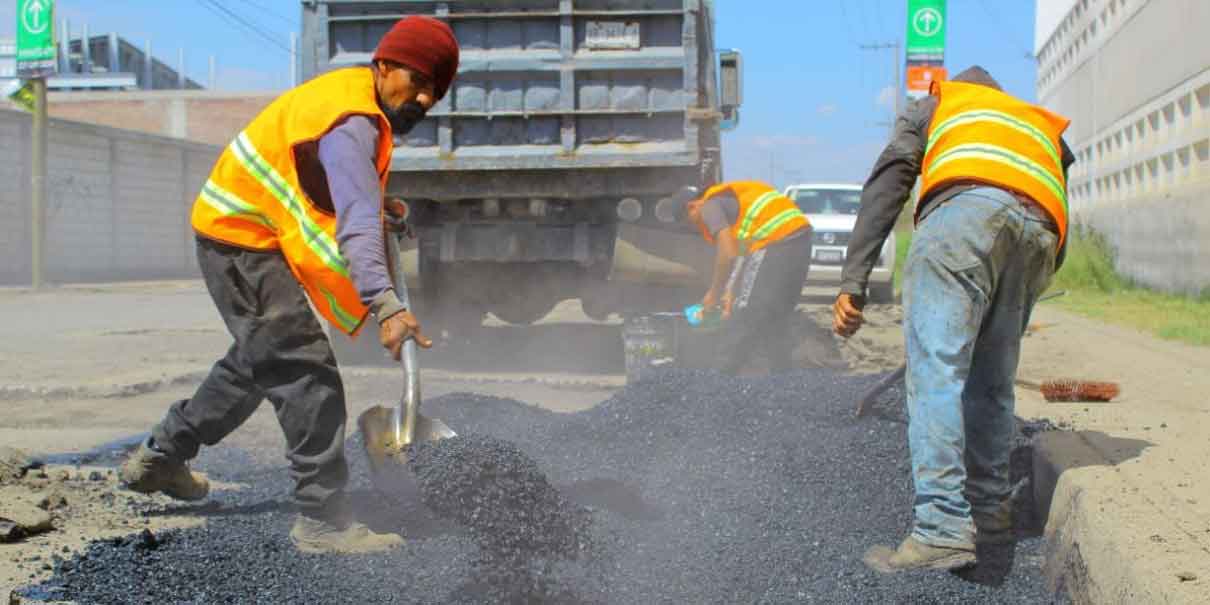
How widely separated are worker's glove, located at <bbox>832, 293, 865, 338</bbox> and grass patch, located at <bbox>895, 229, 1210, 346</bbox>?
12.0ft

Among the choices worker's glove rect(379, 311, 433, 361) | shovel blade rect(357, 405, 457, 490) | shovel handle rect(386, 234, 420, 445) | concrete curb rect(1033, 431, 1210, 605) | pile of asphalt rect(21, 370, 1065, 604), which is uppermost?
worker's glove rect(379, 311, 433, 361)

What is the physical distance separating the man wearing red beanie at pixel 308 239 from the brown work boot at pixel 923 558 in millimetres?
1498

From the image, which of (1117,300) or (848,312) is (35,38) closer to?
(1117,300)

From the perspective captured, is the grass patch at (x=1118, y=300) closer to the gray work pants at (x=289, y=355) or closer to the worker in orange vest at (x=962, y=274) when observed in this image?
the worker in orange vest at (x=962, y=274)

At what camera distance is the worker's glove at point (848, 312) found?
353 cm

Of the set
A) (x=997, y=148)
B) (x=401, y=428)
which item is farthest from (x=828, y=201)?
(x=401, y=428)

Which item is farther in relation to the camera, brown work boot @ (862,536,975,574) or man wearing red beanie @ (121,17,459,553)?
man wearing red beanie @ (121,17,459,553)

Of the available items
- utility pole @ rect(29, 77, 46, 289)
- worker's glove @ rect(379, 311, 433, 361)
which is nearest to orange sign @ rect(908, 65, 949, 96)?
worker's glove @ rect(379, 311, 433, 361)

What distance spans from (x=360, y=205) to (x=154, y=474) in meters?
1.47

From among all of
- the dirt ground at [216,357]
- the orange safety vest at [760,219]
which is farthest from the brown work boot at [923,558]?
the orange safety vest at [760,219]

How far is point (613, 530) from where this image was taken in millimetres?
3721

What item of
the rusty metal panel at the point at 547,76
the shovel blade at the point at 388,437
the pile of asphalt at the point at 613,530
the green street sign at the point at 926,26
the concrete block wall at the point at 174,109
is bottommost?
the pile of asphalt at the point at 613,530

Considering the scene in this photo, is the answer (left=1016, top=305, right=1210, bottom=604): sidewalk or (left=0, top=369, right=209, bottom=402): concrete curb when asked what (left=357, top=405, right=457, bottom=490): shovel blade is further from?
(left=0, top=369, right=209, bottom=402): concrete curb

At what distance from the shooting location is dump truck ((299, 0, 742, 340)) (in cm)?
794
